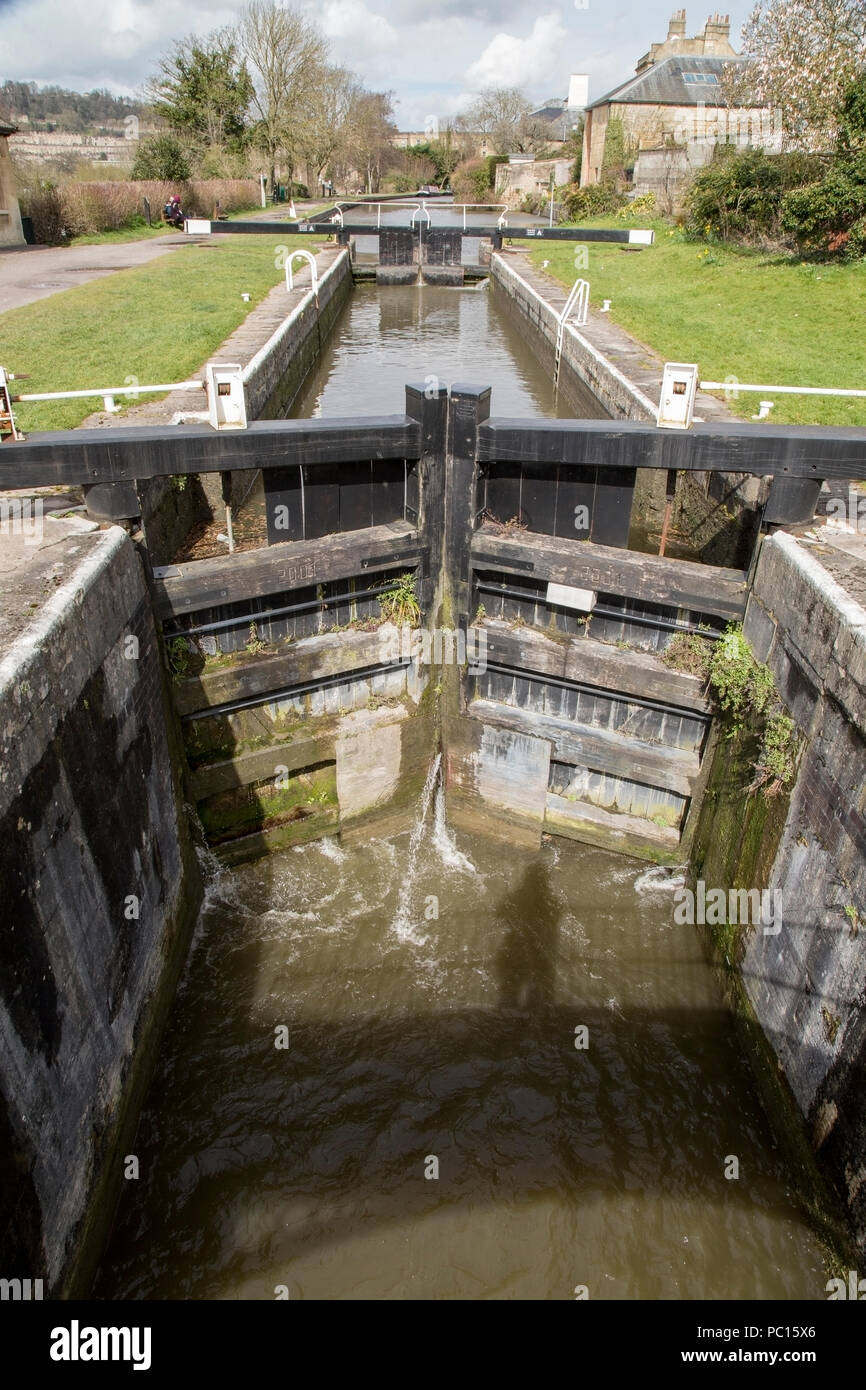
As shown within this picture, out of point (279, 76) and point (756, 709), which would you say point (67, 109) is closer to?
point (279, 76)

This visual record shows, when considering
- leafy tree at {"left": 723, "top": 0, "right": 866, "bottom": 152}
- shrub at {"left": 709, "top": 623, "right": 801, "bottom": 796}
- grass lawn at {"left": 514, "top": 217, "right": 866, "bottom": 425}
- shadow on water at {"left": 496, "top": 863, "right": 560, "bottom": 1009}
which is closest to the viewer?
shrub at {"left": 709, "top": 623, "right": 801, "bottom": 796}

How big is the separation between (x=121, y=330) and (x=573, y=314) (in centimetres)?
948

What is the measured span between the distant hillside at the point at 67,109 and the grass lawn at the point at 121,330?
16505 cm

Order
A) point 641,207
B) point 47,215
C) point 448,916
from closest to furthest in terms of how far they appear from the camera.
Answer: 1. point 448,916
2. point 47,215
3. point 641,207

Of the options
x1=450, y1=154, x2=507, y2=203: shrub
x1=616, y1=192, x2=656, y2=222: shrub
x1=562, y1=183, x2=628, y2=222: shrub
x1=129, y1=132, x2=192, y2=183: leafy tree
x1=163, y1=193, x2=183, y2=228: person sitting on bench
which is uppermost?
x1=450, y1=154, x2=507, y2=203: shrub

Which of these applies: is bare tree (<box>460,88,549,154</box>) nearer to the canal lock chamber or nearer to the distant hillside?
the canal lock chamber

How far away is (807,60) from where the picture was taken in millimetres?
21328

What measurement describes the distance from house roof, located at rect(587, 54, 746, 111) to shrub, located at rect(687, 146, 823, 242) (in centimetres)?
2151

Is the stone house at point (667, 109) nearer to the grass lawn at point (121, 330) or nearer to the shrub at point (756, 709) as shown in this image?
the grass lawn at point (121, 330)

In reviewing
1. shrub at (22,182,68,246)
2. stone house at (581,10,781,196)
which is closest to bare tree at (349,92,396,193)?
stone house at (581,10,781,196)

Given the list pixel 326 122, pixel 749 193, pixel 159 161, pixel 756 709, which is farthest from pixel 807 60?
pixel 326 122

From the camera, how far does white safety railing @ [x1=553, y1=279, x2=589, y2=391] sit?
14.3 m
